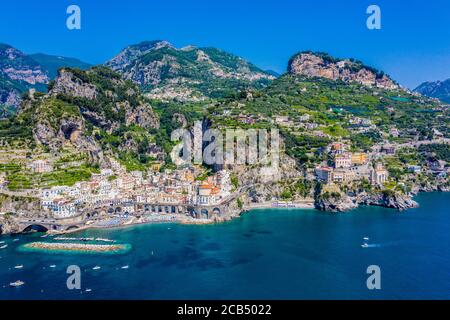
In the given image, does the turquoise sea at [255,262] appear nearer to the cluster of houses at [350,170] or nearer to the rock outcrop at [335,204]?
the rock outcrop at [335,204]

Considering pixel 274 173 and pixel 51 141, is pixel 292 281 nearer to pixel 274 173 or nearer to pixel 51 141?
pixel 274 173

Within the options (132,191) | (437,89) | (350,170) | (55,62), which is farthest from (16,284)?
(55,62)

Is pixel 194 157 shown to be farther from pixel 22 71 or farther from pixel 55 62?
pixel 55 62

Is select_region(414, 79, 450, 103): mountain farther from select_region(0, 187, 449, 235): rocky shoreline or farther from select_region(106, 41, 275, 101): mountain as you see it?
select_region(0, 187, 449, 235): rocky shoreline

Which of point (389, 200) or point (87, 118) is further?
point (87, 118)

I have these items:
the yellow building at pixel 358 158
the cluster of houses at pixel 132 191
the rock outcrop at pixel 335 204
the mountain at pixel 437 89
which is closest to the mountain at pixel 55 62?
the mountain at pixel 437 89
